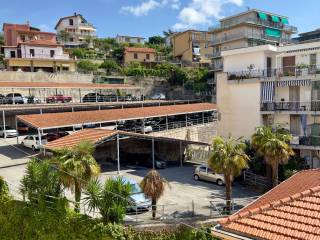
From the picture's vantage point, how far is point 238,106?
38000 mm

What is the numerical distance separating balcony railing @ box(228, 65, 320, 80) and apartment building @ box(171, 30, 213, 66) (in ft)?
189

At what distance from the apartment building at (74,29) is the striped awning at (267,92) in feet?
290

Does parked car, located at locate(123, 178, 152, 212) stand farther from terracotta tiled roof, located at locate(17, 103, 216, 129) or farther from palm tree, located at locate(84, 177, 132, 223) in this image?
terracotta tiled roof, located at locate(17, 103, 216, 129)

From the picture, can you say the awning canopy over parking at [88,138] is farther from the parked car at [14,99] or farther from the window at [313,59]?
the parked car at [14,99]

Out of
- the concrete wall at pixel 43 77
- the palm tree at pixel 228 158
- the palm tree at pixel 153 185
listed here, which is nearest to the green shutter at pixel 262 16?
the concrete wall at pixel 43 77

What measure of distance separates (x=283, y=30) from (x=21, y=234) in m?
73.9

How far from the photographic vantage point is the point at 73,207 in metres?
20.9

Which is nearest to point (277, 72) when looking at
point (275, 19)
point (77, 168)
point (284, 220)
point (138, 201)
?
point (138, 201)

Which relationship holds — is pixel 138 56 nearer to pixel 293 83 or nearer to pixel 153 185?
pixel 293 83

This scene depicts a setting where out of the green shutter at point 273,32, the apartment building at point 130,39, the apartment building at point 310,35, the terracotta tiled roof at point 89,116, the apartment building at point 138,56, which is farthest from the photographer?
the apartment building at point 130,39

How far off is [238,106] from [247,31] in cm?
3793

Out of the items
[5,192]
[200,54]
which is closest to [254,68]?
[5,192]

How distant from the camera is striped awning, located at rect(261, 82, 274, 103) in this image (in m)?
35.6

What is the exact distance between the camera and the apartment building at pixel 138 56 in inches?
3828
